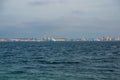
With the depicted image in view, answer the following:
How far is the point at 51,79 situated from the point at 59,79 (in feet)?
2.62

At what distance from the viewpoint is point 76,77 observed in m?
29.6

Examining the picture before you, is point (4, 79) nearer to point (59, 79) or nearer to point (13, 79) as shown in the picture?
point (13, 79)

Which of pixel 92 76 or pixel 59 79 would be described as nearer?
pixel 59 79

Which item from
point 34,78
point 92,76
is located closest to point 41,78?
point 34,78

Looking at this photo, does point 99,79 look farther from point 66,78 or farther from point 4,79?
point 4,79

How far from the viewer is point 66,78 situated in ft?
94.6

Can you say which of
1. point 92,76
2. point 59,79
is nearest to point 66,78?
point 59,79

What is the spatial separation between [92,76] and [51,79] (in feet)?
15.0

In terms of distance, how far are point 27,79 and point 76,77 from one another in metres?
5.09

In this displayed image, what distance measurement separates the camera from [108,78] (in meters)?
28.8

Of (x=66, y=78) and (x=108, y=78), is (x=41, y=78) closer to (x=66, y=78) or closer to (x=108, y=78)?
(x=66, y=78)

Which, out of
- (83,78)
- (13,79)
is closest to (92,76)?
(83,78)

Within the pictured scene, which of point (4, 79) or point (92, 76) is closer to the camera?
point (4, 79)

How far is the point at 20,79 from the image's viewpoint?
28359 mm
